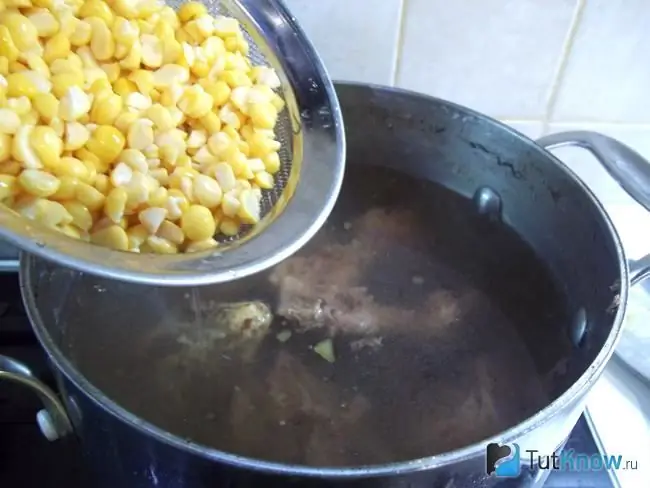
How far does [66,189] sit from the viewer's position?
0.49 metres

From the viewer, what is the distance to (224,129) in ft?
1.94

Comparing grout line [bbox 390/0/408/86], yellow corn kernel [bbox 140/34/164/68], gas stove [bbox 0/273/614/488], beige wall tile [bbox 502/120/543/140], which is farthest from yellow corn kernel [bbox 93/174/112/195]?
beige wall tile [bbox 502/120/543/140]

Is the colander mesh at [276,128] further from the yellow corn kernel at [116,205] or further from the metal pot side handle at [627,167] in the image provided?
the metal pot side handle at [627,167]

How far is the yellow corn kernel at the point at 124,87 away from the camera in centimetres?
56

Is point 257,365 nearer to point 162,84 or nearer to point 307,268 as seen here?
point 307,268

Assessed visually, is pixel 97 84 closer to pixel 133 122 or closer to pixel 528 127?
pixel 133 122

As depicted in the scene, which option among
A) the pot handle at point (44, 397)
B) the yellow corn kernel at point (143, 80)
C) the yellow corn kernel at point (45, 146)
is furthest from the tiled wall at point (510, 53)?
the pot handle at point (44, 397)

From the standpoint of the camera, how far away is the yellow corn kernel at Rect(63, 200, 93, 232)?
0.49 meters

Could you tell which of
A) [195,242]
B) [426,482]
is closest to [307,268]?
[195,242]

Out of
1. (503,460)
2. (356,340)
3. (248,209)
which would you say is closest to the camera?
(503,460)

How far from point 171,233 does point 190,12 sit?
194 mm

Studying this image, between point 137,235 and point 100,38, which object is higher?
point 100,38

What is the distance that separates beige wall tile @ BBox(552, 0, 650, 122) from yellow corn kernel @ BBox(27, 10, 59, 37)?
1.65 ft

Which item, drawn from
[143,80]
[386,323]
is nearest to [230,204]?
[143,80]
